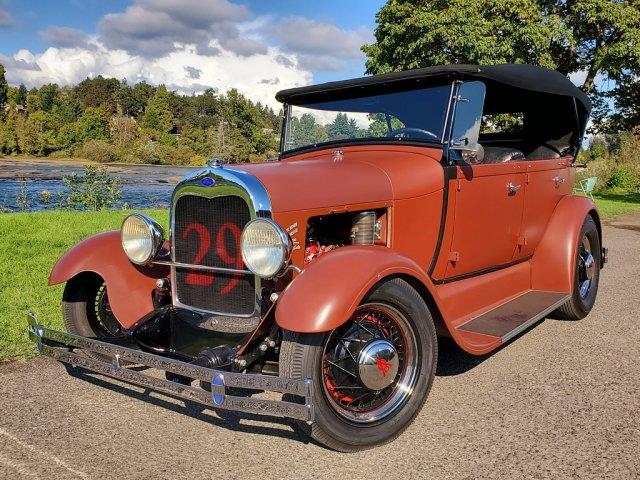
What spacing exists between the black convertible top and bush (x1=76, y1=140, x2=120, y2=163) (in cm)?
3428

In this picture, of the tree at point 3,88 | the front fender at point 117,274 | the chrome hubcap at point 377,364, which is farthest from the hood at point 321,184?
the tree at point 3,88

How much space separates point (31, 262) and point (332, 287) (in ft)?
16.8

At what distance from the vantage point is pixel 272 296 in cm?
288

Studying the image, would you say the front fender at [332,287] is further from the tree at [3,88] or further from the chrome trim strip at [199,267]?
the tree at [3,88]

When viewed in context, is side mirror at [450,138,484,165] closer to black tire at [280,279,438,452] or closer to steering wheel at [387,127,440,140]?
steering wheel at [387,127,440,140]

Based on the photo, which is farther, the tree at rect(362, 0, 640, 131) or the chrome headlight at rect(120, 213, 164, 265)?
the tree at rect(362, 0, 640, 131)

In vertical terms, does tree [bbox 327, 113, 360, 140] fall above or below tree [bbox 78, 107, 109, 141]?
below

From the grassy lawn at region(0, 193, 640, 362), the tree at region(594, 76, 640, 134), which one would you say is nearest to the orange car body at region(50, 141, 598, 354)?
the grassy lawn at region(0, 193, 640, 362)

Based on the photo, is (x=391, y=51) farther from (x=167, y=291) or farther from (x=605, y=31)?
(x=167, y=291)

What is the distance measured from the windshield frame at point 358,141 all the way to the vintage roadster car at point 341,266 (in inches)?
0.6

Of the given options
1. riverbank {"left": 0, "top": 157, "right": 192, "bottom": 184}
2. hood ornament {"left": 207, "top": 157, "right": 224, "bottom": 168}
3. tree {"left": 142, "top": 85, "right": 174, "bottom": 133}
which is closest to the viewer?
hood ornament {"left": 207, "top": 157, "right": 224, "bottom": 168}

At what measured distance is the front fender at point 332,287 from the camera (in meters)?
2.46

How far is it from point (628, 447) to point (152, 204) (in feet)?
41.7

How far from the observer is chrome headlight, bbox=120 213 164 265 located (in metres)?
3.39
